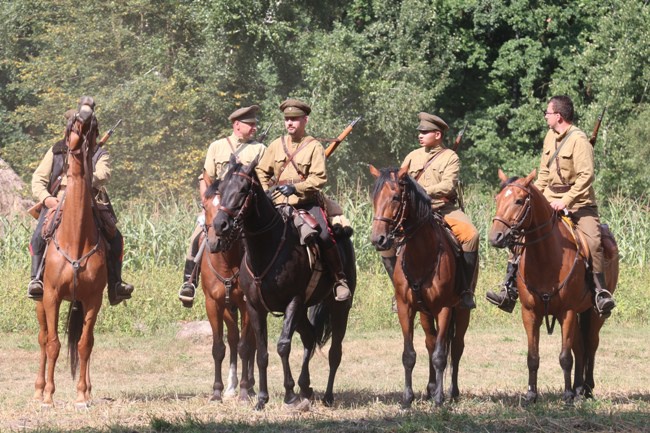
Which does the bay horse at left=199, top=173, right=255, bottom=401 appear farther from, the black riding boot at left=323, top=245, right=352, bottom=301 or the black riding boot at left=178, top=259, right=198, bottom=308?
the black riding boot at left=323, top=245, right=352, bottom=301

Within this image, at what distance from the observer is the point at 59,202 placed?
41.8ft

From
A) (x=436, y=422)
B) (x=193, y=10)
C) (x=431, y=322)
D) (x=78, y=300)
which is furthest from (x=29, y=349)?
(x=193, y=10)

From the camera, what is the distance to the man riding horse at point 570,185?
1277cm

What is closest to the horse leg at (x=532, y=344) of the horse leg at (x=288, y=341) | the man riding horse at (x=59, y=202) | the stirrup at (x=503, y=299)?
the stirrup at (x=503, y=299)

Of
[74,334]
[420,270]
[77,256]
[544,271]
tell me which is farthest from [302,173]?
[74,334]

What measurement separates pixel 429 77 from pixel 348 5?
434 cm

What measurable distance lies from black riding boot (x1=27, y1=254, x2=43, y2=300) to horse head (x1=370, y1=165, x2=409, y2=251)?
3.80m

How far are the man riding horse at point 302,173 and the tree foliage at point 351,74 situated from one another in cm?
1932

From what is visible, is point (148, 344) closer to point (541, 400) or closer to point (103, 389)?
point (103, 389)

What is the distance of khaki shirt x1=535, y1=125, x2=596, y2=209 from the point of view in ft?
42.0

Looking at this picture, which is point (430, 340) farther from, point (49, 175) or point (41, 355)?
point (49, 175)

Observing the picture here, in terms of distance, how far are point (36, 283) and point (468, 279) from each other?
4.69 m

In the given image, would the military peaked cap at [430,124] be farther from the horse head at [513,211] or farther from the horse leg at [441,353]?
the horse leg at [441,353]

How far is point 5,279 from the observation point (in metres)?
21.5
